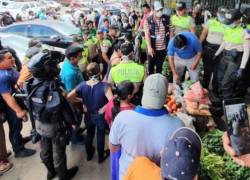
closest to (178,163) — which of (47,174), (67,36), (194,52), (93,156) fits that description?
(47,174)

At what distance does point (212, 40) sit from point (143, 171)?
504 centimetres

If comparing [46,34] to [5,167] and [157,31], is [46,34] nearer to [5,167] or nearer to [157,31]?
[157,31]

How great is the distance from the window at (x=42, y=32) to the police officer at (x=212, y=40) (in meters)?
6.24

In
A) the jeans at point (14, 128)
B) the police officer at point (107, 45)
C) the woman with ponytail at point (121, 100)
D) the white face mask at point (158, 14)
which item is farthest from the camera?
the police officer at point (107, 45)

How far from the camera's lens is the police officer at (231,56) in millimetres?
5695

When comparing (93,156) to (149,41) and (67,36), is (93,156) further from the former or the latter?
(67,36)

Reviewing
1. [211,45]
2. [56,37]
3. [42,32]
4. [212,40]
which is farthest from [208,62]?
[42,32]

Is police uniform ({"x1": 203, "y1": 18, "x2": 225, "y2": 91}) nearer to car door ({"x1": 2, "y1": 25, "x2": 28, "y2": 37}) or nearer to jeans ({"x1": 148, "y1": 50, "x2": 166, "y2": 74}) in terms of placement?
jeans ({"x1": 148, "y1": 50, "x2": 166, "y2": 74})

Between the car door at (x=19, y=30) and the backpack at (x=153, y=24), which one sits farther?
the car door at (x=19, y=30)

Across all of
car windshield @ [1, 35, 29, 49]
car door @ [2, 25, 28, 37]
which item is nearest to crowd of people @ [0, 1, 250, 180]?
car windshield @ [1, 35, 29, 49]

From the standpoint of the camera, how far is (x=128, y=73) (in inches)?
195

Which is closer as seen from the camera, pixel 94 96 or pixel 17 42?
pixel 94 96

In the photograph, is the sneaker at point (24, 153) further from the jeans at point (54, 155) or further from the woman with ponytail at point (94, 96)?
the woman with ponytail at point (94, 96)

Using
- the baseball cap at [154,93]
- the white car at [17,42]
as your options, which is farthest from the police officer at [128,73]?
the white car at [17,42]
